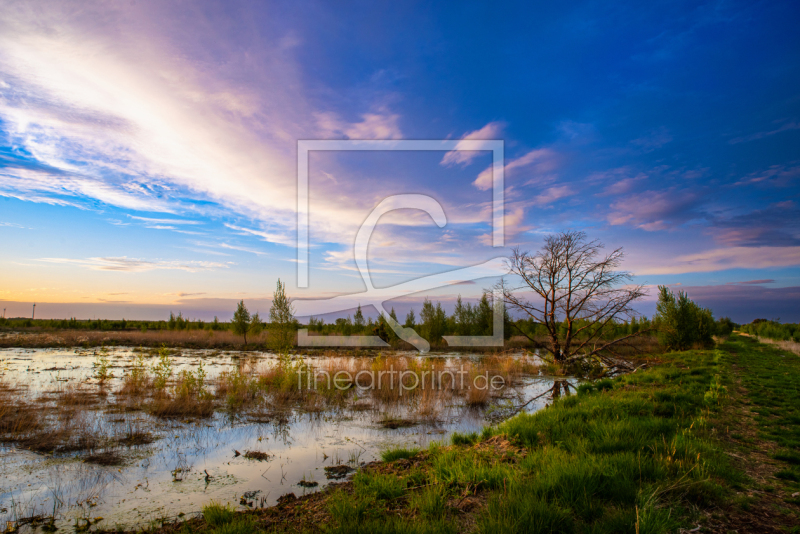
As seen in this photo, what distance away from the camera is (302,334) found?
147 feet

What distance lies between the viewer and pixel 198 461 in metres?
7.20

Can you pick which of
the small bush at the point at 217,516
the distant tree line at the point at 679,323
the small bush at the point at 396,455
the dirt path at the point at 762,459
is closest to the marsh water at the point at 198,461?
the small bush at the point at 396,455

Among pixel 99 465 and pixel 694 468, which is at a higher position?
pixel 694 468

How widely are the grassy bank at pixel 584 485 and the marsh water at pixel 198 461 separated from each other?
110 cm

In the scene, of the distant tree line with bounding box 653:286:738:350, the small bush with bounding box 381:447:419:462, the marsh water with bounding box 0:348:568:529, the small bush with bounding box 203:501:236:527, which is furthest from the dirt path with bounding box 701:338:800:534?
the distant tree line with bounding box 653:286:738:350

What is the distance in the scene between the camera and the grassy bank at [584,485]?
344 cm

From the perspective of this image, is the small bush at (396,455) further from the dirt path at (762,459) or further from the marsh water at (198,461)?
the dirt path at (762,459)

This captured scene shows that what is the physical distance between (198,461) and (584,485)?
7.02 metres

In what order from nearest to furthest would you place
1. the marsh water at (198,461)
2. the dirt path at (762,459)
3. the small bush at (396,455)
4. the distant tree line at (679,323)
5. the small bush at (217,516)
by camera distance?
the dirt path at (762,459)
the small bush at (217,516)
the marsh water at (198,461)
the small bush at (396,455)
the distant tree line at (679,323)

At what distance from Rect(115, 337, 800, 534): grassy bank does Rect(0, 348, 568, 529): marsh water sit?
43.4 inches

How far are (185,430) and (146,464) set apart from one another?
2405 millimetres

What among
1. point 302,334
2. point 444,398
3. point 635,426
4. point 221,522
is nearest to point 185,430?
point 221,522

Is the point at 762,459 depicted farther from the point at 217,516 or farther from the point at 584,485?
the point at 217,516

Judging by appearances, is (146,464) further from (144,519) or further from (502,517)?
(502,517)
